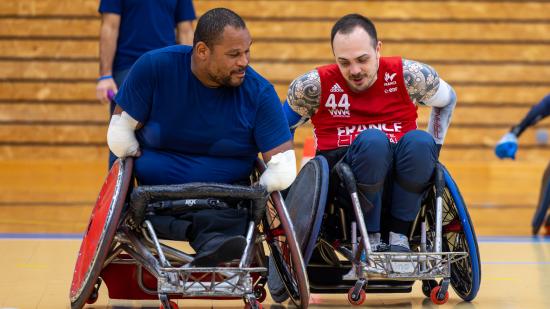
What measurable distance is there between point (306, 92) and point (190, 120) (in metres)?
0.66

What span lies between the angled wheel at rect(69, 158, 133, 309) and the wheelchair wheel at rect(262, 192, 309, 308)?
0.45 m

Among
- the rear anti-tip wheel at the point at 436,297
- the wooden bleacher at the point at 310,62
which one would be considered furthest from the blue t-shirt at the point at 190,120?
the wooden bleacher at the point at 310,62

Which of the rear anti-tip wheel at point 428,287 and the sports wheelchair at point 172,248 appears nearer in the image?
the sports wheelchair at point 172,248

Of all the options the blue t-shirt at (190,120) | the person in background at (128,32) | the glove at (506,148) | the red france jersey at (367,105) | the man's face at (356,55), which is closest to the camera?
the blue t-shirt at (190,120)

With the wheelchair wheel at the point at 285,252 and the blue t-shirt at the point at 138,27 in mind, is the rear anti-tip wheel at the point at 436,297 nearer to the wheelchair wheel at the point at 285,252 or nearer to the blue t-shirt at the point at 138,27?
the wheelchair wheel at the point at 285,252

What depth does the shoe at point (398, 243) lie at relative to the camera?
3.47 m

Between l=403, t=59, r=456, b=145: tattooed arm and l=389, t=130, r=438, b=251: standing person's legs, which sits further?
l=403, t=59, r=456, b=145: tattooed arm

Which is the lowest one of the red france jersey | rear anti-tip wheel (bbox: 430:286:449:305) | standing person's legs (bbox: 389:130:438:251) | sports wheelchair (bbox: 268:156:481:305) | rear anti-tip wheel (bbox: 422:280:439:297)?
rear anti-tip wheel (bbox: 422:280:439:297)

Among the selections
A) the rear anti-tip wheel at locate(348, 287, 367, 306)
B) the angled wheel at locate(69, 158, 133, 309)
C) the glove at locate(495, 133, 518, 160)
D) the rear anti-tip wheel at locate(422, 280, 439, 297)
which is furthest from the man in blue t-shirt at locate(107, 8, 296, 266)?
the glove at locate(495, 133, 518, 160)

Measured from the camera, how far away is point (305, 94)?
149 inches

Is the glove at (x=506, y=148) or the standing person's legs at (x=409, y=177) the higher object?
the standing person's legs at (x=409, y=177)

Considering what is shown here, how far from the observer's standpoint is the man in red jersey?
3467mm

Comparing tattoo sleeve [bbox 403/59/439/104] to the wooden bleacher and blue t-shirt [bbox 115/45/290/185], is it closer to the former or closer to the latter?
blue t-shirt [bbox 115/45/290/185]

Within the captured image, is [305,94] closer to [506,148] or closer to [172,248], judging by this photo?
[172,248]
